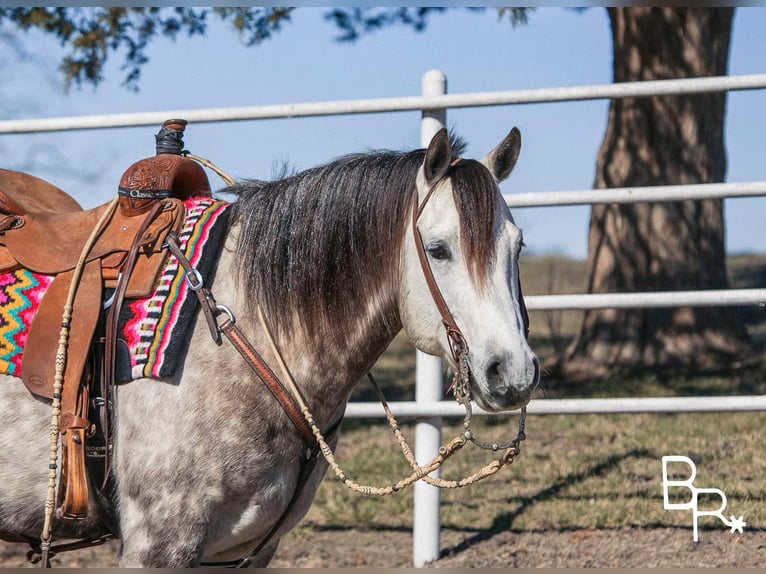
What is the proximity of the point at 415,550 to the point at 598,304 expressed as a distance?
1.30 m

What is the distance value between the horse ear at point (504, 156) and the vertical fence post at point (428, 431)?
1.29 metres

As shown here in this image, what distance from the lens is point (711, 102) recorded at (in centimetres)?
709

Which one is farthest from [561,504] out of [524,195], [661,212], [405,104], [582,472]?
[661,212]

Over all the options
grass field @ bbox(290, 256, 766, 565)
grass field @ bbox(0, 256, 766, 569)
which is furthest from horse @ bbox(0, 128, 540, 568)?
grass field @ bbox(0, 256, 766, 569)

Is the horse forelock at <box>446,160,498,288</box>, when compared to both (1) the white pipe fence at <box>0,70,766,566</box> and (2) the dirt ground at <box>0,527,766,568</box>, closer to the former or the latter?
(1) the white pipe fence at <box>0,70,766,566</box>

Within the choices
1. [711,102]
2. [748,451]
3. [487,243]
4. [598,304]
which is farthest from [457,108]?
[711,102]

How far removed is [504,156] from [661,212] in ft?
17.4

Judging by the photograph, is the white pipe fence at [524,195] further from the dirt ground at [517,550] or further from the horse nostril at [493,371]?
the horse nostril at [493,371]

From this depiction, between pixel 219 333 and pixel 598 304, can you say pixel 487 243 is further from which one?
pixel 598 304

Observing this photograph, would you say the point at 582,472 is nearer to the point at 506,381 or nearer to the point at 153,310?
the point at 506,381

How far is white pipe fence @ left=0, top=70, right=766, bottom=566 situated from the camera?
11.2ft

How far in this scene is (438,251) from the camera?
2.08 m

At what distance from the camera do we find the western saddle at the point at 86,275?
219 cm

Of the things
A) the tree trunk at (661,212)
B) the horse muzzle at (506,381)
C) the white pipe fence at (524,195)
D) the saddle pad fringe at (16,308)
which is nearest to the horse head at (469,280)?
the horse muzzle at (506,381)
